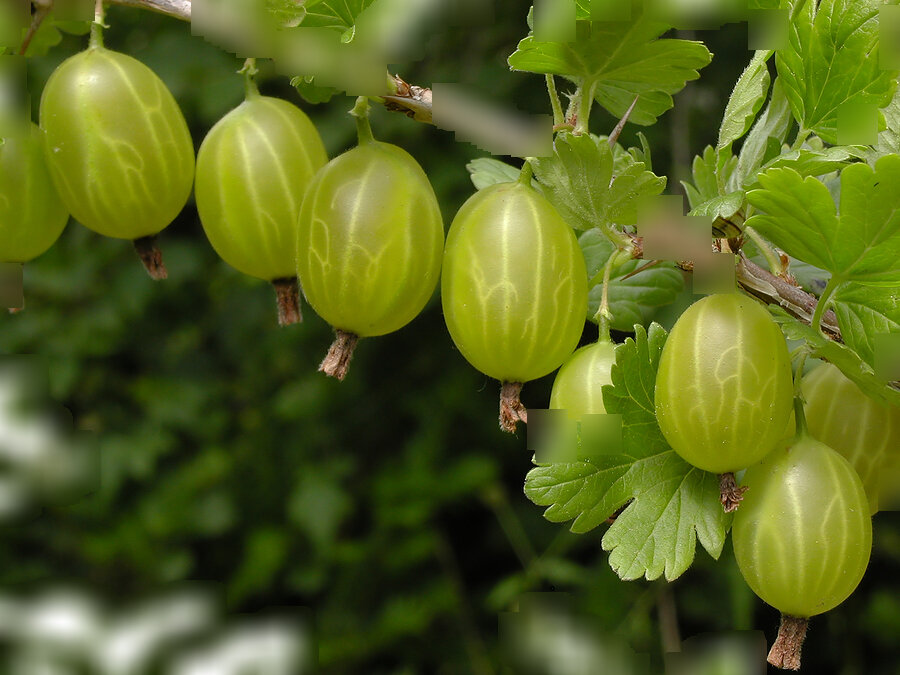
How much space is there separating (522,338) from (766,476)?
21 centimetres

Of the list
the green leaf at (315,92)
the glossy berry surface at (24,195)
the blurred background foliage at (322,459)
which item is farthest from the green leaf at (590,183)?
the blurred background foliage at (322,459)

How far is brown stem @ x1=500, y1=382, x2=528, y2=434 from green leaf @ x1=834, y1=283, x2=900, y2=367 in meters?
0.24

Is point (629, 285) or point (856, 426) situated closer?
point (856, 426)

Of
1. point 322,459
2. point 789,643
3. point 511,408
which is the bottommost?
point 322,459

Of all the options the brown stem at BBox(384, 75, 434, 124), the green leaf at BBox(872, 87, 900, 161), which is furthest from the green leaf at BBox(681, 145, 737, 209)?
the brown stem at BBox(384, 75, 434, 124)

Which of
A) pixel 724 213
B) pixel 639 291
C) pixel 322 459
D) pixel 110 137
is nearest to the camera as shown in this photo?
pixel 724 213

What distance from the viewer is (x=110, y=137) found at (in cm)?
71

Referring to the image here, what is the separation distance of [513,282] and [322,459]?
164 centimetres

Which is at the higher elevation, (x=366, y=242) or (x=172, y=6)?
(x=172, y=6)

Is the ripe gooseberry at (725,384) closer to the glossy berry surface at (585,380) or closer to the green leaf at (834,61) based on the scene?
the glossy berry surface at (585,380)

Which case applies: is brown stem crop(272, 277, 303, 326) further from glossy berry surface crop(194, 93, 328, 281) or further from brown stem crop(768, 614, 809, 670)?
brown stem crop(768, 614, 809, 670)

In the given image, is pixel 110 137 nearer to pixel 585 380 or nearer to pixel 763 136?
pixel 585 380

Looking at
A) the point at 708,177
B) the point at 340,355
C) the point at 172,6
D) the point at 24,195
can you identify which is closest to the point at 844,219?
the point at 708,177

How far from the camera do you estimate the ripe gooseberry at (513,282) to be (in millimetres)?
622
